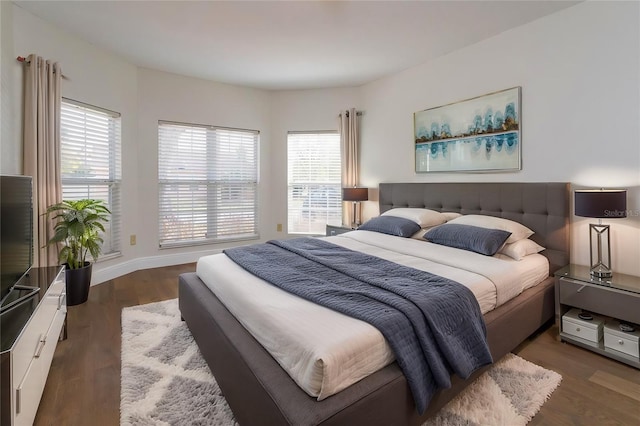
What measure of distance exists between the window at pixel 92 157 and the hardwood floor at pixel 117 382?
1363 millimetres

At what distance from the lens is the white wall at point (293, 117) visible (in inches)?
187

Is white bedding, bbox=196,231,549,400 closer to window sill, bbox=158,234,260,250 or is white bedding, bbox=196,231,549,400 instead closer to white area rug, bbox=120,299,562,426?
white area rug, bbox=120,299,562,426

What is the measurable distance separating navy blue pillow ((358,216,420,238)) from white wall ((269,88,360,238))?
1856mm

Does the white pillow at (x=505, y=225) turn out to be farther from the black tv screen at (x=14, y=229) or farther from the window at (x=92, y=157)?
the window at (x=92, y=157)

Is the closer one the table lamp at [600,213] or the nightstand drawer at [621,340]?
the nightstand drawer at [621,340]

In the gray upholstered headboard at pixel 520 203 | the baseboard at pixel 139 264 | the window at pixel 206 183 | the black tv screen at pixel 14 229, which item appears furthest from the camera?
the window at pixel 206 183

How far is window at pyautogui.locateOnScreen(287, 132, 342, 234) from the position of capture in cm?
490

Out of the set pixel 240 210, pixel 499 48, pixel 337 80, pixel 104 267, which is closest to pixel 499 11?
pixel 499 48

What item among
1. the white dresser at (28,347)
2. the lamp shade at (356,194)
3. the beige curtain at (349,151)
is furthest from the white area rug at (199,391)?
the beige curtain at (349,151)

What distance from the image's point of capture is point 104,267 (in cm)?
370

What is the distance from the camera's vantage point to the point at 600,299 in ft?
6.96

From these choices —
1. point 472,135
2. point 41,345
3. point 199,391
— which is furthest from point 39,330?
point 472,135

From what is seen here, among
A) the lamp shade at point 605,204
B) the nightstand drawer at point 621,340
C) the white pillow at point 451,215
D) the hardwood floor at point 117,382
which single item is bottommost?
the hardwood floor at point 117,382

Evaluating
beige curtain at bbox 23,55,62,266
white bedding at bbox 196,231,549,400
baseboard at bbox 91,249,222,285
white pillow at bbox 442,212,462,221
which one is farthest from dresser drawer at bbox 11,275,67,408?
white pillow at bbox 442,212,462,221
